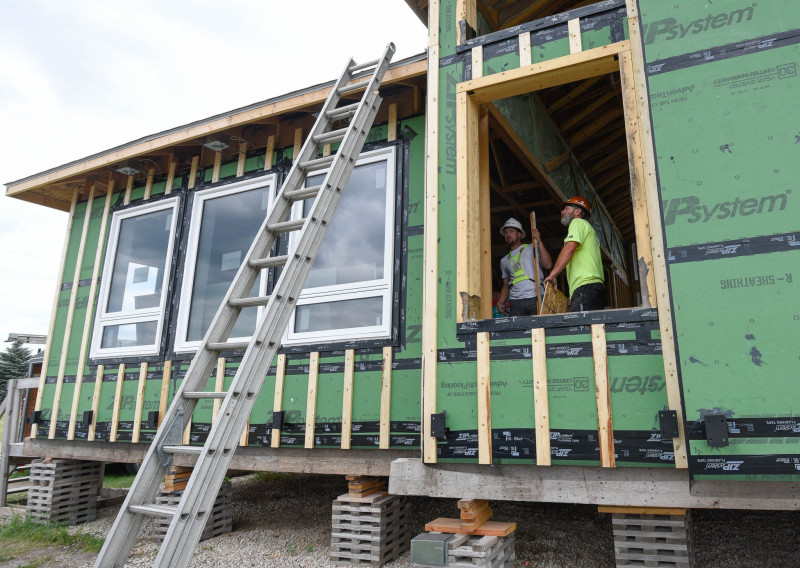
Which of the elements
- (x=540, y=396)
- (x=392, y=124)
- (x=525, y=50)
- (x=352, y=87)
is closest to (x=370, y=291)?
(x=392, y=124)

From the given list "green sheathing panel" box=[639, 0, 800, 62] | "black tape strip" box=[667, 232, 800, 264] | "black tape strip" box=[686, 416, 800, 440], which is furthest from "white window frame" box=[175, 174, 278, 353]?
"black tape strip" box=[686, 416, 800, 440]

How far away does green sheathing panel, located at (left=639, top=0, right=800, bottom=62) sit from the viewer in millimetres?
3242

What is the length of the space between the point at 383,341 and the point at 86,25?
52560 millimetres

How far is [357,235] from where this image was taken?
208 inches

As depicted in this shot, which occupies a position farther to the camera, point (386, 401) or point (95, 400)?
point (95, 400)

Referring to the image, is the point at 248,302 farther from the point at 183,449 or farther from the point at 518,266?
the point at 518,266

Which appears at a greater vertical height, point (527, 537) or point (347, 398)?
point (347, 398)

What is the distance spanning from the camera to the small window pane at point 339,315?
4.90 meters

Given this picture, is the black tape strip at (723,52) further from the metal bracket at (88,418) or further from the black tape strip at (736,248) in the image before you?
the metal bracket at (88,418)

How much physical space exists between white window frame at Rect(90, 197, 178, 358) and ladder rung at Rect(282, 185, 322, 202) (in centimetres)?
318

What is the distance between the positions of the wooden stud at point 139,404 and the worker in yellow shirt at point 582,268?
470cm

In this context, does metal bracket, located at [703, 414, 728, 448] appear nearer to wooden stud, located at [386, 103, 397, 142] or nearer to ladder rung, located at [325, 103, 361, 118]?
ladder rung, located at [325, 103, 361, 118]

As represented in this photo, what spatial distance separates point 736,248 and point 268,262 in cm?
288

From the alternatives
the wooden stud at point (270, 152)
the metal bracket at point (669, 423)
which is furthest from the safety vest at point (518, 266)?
the wooden stud at point (270, 152)
